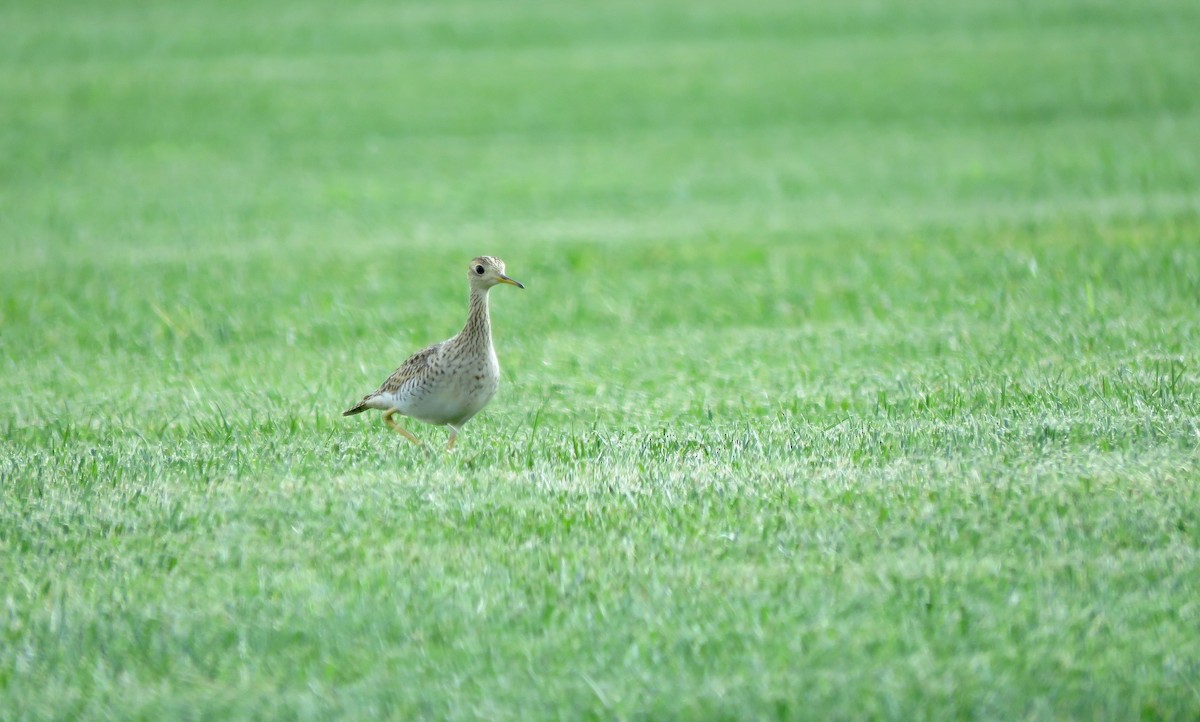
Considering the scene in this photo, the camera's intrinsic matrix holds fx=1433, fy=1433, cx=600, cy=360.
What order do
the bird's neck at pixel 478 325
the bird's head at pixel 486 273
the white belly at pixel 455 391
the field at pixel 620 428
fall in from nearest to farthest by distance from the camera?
the field at pixel 620 428 < the white belly at pixel 455 391 < the bird's neck at pixel 478 325 < the bird's head at pixel 486 273

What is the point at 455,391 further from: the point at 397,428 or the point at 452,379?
the point at 397,428

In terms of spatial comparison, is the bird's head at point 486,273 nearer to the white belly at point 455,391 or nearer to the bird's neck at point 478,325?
the bird's neck at point 478,325

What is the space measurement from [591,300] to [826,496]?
6.46 metres

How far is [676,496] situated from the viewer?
6.35 m

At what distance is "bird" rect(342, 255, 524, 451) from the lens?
7.14 meters

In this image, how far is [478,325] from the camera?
736 centimetres

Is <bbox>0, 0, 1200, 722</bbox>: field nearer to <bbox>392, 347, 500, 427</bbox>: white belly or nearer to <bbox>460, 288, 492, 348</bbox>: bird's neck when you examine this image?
<bbox>392, 347, 500, 427</bbox>: white belly

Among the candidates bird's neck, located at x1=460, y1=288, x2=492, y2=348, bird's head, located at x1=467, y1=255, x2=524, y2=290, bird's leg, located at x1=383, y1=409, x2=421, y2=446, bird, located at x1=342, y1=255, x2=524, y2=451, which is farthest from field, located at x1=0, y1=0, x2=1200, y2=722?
bird's head, located at x1=467, y1=255, x2=524, y2=290

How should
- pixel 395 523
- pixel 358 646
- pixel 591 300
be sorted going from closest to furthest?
pixel 358 646, pixel 395 523, pixel 591 300

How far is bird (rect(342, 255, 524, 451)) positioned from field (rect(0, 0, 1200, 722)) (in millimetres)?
241

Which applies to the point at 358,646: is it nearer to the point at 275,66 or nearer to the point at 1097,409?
the point at 1097,409

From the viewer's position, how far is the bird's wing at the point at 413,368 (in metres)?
7.33

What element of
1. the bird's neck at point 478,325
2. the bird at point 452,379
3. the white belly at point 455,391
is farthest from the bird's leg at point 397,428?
the bird's neck at point 478,325

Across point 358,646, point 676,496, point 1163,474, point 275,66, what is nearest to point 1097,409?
point 1163,474
